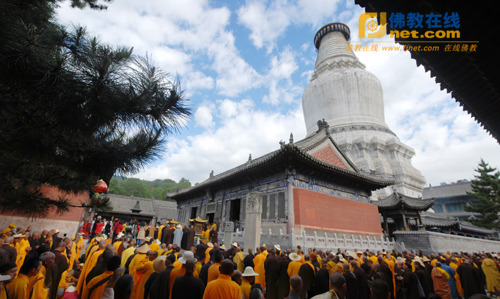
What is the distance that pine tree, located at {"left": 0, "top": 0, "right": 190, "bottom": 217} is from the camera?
2615mm

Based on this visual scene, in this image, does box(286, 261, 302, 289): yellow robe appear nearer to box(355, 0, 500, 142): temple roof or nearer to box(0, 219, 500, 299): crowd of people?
box(0, 219, 500, 299): crowd of people

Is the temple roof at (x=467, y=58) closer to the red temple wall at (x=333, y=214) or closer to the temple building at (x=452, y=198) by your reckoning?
the red temple wall at (x=333, y=214)

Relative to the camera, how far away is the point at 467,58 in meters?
3.17

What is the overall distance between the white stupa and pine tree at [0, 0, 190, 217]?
23.8 meters

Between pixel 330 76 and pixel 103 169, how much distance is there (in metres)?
32.6

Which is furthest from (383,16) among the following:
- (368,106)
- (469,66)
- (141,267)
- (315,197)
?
(368,106)

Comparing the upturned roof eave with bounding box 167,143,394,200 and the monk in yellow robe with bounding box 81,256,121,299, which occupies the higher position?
the upturned roof eave with bounding box 167,143,394,200

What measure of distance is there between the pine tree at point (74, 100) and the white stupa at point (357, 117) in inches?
939

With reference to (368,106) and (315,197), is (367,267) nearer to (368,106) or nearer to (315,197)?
(315,197)

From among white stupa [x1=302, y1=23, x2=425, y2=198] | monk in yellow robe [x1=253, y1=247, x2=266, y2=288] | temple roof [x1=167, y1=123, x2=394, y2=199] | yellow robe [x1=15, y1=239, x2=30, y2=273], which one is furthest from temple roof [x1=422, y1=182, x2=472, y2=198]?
yellow robe [x1=15, y1=239, x2=30, y2=273]

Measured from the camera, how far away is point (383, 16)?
112 inches

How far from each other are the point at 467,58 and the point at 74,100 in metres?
4.93

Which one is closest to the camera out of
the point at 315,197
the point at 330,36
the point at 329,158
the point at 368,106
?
the point at 315,197

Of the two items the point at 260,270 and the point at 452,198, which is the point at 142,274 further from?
the point at 452,198
